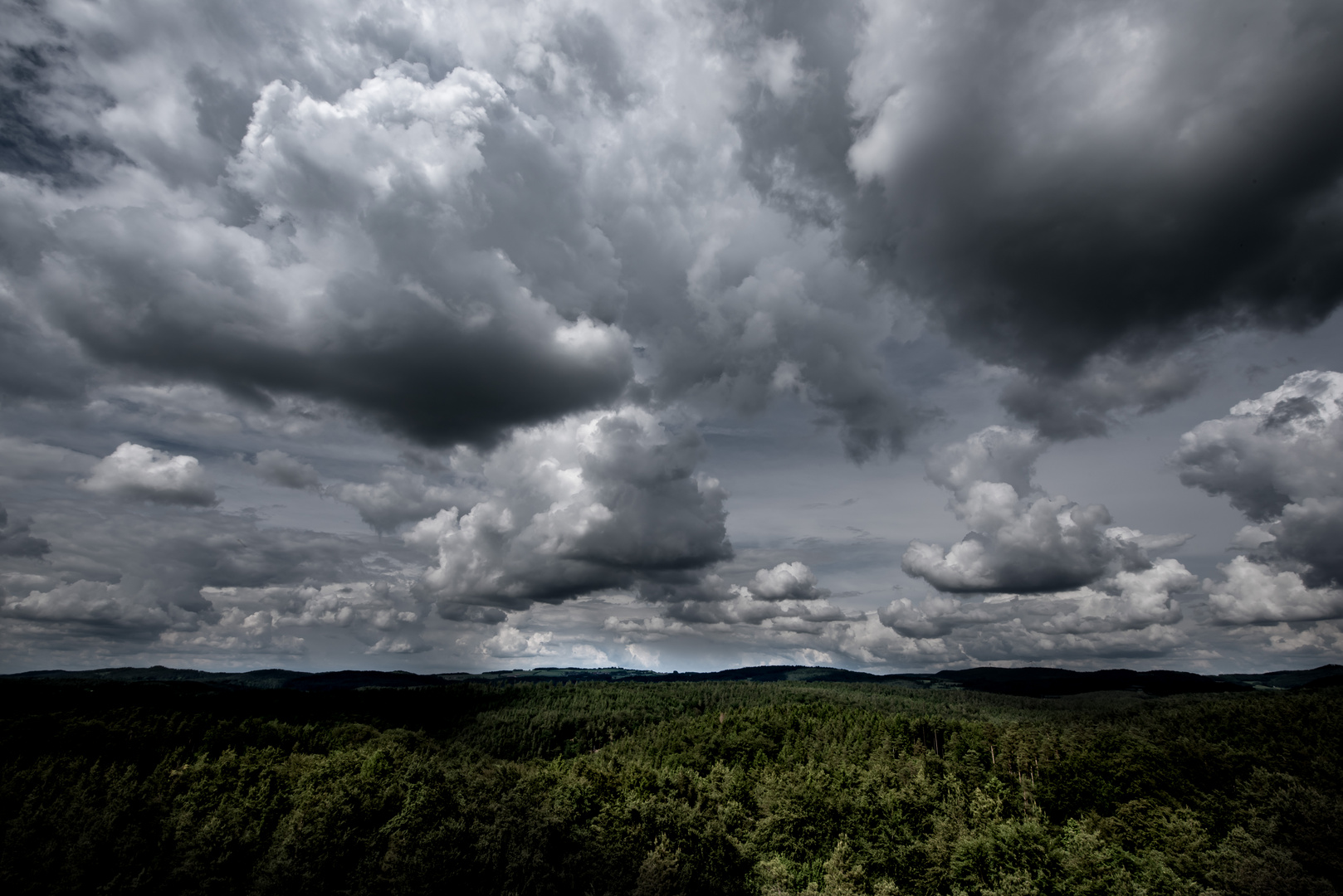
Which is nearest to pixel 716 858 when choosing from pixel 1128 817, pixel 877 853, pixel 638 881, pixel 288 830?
pixel 638 881

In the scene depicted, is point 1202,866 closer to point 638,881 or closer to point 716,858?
point 716,858

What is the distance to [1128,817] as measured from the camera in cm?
7875

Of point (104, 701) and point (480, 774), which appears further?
point (104, 701)

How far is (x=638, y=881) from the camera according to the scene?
5416 centimetres

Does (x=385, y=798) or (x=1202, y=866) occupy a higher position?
(x=385, y=798)

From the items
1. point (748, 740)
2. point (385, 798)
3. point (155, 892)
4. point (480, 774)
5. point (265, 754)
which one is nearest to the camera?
point (155, 892)

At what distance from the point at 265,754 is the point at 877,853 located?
322ft

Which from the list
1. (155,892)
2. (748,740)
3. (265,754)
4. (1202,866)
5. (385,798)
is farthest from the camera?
(748,740)

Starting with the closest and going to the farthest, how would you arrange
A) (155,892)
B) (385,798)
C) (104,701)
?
(155,892) < (385,798) < (104,701)

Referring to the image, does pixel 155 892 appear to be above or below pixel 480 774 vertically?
below

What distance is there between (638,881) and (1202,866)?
56005 mm

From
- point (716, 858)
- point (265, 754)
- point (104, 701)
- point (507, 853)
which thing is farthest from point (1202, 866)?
point (104, 701)

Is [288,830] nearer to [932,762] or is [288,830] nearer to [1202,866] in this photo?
[1202,866]

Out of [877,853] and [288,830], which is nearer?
[288,830]
